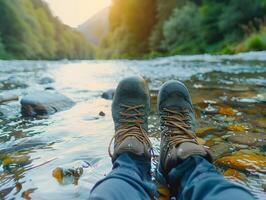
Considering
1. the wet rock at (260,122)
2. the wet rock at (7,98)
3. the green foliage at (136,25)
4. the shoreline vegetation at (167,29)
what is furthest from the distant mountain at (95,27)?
the wet rock at (260,122)

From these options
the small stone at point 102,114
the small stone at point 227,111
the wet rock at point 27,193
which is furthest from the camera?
the small stone at point 102,114

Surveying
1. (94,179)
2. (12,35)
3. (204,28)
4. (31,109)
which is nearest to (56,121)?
(31,109)

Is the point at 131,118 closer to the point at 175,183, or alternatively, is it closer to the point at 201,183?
the point at 175,183

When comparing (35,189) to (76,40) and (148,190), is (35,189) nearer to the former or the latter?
(148,190)

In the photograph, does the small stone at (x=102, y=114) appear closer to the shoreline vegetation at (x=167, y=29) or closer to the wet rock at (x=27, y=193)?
the wet rock at (x=27, y=193)

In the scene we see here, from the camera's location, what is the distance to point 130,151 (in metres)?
1.26

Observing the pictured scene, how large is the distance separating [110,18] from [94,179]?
45.3 metres

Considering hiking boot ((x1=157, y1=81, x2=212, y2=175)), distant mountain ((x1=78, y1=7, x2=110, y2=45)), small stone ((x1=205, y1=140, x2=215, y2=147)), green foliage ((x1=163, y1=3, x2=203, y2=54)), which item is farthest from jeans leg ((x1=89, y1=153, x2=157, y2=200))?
distant mountain ((x1=78, y1=7, x2=110, y2=45))

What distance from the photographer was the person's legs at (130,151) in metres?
1.00

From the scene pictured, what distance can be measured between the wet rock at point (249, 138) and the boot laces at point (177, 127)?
26 centimetres

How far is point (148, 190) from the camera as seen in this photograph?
110 cm

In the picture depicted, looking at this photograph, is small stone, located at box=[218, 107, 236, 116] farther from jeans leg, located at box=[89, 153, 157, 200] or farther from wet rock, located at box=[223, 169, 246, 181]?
jeans leg, located at box=[89, 153, 157, 200]

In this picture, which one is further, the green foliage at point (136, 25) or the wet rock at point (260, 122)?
the green foliage at point (136, 25)

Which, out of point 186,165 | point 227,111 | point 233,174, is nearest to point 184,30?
point 227,111
